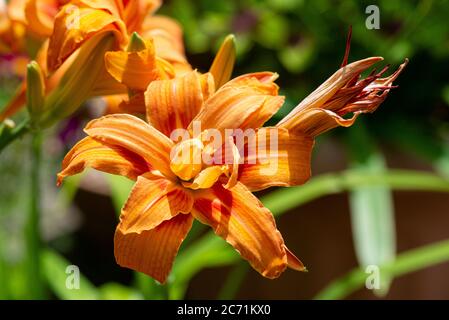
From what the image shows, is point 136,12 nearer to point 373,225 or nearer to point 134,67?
point 134,67

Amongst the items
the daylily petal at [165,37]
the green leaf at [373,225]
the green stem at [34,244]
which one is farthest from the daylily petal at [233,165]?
the green leaf at [373,225]

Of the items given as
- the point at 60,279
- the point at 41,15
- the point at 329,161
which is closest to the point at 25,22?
the point at 41,15

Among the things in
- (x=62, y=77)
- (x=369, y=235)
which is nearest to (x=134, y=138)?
(x=62, y=77)

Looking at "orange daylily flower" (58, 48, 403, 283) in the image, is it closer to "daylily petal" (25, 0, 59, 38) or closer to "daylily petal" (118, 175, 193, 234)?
"daylily petal" (118, 175, 193, 234)

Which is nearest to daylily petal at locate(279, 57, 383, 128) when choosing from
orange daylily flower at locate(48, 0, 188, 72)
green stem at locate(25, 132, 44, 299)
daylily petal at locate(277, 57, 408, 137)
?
daylily petal at locate(277, 57, 408, 137)

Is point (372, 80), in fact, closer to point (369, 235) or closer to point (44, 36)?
point (44, 36)

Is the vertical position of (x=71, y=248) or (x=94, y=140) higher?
(x=71, y=248)

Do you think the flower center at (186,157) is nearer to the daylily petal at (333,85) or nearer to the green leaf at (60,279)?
the daylily petal at (333,85)

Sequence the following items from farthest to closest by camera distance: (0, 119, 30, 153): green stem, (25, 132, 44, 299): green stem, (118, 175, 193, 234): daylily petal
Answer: (25, 132, 44, 299): green stem, (0, 119, 30, 153): green stem, (118, 175, 193, 234): daylily petal
